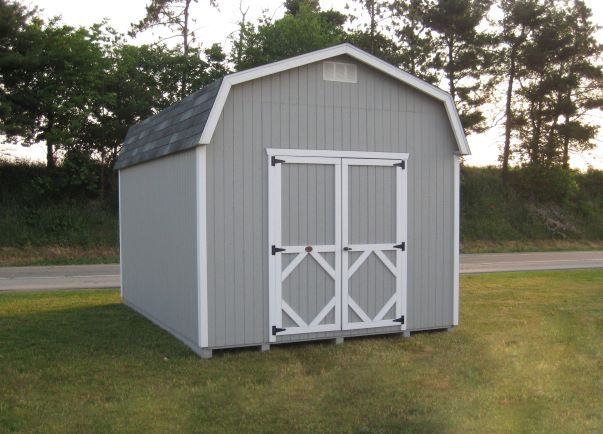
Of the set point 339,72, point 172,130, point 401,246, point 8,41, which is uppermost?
point 8,41

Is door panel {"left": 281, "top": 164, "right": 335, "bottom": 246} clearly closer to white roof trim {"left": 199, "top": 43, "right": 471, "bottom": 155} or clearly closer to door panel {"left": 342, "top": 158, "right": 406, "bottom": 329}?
door panel {"left": 342, "top": 158, "right": 406, "bottom": 329}

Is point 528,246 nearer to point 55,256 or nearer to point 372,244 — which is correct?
point 55,256

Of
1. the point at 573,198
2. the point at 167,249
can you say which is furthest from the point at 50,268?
the point at 573,198

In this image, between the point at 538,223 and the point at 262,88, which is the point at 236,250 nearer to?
the point at 262,88

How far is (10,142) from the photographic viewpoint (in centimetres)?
2219

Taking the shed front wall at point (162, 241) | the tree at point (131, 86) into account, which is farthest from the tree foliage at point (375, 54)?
A: the shed front wall at point (162, 241)

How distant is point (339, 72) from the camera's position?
811cm

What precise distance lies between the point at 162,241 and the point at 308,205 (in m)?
2.34

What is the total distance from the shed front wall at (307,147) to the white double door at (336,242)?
14cm

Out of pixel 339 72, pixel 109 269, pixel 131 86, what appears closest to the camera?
pixel 339 72

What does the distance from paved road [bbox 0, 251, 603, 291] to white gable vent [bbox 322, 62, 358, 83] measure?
7.97 metres

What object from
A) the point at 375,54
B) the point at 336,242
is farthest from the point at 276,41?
the point at 336,242

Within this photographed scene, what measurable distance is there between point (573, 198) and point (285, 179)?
Answer: 1100 inches

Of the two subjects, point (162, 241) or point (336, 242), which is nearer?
point (336, 242)
